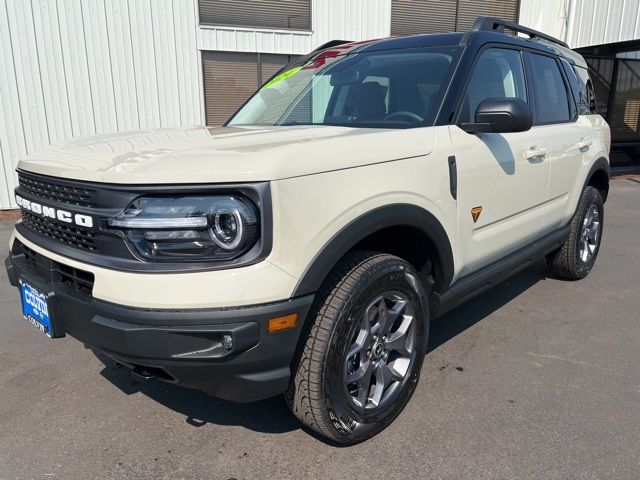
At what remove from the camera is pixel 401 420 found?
2.55 metres

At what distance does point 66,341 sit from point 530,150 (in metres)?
3.30

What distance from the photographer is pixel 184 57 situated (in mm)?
8414

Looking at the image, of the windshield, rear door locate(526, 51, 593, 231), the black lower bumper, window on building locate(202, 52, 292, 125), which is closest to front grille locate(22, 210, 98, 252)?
the black lower bumper

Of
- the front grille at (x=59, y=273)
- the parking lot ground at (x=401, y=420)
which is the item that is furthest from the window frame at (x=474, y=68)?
the front grille at (x=59, y=273)

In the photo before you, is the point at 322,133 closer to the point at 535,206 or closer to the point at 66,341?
the point at 535,206

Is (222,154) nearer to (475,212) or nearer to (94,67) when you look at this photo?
(475,212)

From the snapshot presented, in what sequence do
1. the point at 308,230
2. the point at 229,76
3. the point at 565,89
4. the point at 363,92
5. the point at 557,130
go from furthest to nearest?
the point at 229,76 < the point at 565,89 < the point at 557,130 < the point at 363,92 < the point at 308,230

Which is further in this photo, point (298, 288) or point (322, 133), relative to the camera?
point (322, 133)

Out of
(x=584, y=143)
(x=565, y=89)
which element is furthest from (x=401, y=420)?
(x=565, y=89)

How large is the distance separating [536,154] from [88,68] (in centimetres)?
708

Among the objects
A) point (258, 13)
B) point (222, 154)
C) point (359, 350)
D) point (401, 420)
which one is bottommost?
point (401, 420)

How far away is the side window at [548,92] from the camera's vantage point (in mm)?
3568

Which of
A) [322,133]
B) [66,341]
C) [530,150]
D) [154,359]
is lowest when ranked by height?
[66,341]

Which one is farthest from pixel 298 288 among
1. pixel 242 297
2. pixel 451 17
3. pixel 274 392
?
pixel 451 17
